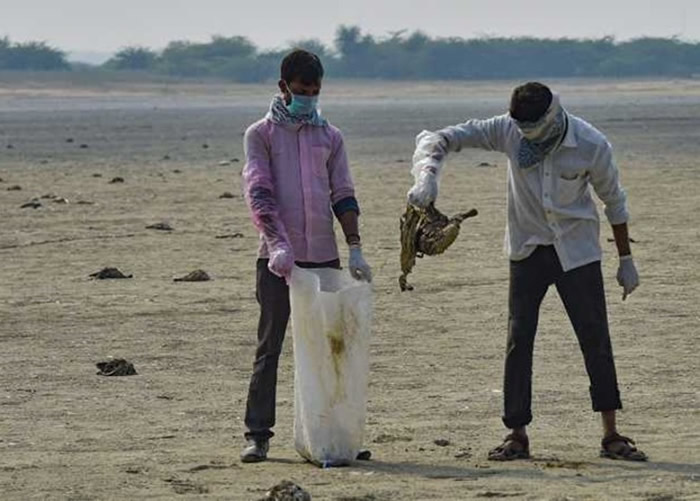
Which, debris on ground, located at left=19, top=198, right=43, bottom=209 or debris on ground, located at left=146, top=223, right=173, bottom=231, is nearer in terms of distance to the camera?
debris on ground, located at left=146, top=223, right=173, bottom=231

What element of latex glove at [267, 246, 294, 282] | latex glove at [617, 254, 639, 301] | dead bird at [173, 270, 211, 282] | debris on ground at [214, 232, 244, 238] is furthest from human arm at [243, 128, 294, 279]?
debris on ground at [214, 232, 244, 238]

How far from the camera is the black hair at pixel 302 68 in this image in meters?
9.00

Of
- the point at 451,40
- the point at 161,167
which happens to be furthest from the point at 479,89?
the point at 161,167

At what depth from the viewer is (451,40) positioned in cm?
16875

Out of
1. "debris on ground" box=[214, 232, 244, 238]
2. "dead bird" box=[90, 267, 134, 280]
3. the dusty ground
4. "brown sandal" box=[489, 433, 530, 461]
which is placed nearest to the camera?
the dusty ground

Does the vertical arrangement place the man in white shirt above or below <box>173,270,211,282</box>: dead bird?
above

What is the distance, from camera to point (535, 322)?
9.23 m

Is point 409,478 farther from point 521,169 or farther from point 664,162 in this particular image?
point 664,162

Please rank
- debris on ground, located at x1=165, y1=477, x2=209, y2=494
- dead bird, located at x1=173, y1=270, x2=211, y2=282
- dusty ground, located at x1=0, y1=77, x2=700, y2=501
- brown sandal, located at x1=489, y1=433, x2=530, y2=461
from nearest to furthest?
debris on ground, located at x1=165, y1=477, x2=209, y2=494 → dusty ground, located at x1=0, y1=77, x2=700, y2=501 → brown sandal, located at x1=489, y1=433, x2=530, y2=461 → dead bird, located at x1=173, y1=270, x2=211, y2=282

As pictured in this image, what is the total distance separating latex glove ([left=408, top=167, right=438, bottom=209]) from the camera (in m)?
8.88

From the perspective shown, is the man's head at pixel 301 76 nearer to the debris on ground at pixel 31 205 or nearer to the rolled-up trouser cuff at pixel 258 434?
→ the rolled-up trouser cuff at pixel 258 434

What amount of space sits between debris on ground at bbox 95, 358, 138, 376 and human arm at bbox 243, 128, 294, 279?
2520mm

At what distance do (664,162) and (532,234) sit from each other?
22.6 meters

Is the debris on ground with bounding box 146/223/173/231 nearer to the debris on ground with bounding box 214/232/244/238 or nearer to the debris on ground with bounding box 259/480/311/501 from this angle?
the debris on ground with bounding box 214/232/244/238
